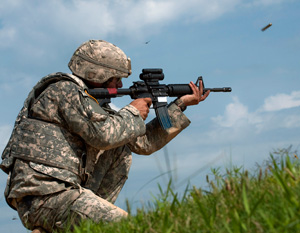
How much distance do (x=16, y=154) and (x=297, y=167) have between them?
3.44 metres

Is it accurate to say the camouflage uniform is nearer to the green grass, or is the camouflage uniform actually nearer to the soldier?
the soldier

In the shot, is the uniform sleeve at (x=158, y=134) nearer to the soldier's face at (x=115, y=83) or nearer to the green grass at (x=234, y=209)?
the soldier's face at (x=115, y=83)

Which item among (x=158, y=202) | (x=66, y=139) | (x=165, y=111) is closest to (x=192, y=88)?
(x=165, y=111)

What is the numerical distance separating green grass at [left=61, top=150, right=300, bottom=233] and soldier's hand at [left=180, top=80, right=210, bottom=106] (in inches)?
135

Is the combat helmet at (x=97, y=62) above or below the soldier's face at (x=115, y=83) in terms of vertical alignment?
above

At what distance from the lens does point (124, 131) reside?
5605mm

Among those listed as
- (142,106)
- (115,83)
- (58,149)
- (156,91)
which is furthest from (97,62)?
(58,149)

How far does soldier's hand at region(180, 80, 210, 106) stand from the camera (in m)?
7.19

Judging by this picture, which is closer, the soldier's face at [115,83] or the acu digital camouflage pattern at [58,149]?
the acu digital camouflage pattern at [58,149]

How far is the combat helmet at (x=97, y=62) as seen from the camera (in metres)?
6.10

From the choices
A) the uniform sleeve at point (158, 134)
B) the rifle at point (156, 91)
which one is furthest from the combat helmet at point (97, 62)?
the uniform sleeve at point (158, 134)

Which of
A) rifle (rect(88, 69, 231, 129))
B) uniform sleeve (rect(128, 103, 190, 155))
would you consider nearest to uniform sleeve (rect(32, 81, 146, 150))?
rifle (rect(88, 69, 231, 129))

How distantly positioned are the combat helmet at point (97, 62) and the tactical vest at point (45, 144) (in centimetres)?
42

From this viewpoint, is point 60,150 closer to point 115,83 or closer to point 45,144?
point 45,144
